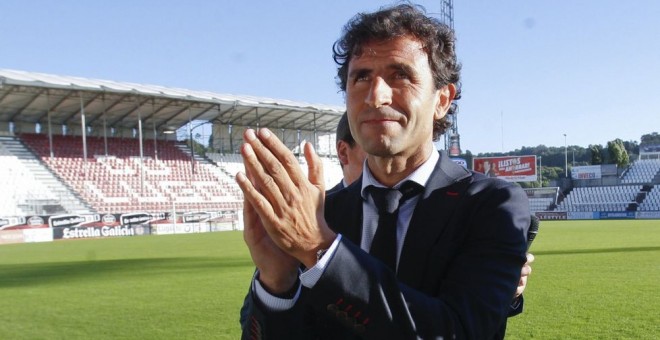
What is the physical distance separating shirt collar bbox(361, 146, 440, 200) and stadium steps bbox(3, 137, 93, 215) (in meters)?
34.9

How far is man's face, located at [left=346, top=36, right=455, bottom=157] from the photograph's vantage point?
1.66 meters

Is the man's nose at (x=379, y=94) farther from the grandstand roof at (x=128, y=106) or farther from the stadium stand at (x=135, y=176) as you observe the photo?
the stadium stand at (x=135, y=176)

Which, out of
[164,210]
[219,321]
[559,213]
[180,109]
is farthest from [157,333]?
[559,213]

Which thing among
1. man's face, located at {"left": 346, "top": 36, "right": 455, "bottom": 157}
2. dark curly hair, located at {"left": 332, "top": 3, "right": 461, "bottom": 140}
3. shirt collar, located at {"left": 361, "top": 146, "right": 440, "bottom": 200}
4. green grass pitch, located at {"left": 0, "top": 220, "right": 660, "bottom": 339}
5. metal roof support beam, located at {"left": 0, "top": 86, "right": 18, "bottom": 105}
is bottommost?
green grass pitch, located at {"left": 0, "top": 220, "right": 660, "bottom": 339}

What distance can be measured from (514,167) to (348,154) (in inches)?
1955

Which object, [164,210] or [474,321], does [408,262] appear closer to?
[474,321]

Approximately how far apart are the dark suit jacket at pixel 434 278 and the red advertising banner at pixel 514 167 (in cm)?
4940

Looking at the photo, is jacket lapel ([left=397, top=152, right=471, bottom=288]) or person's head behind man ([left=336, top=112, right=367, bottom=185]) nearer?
jacket lapel ([left=397, top=152, right=471, bottom=288])

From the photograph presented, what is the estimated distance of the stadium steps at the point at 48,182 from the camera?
113 ft

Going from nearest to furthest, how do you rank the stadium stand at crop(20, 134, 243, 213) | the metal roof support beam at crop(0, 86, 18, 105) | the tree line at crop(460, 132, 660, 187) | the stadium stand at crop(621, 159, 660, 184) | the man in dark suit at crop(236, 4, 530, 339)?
the man in dark suit at crop(236, 4, 530, 339), the metal roof support beam at crop(0, 86, 18, 105), the stadium stand at crop(20, 134, 243, 213), the stadium stand at crop(621, 159, 660, 184), the tree line at crop(460, 132, 660, 187)

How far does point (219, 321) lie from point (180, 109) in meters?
37.2

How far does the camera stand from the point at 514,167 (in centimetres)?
5081

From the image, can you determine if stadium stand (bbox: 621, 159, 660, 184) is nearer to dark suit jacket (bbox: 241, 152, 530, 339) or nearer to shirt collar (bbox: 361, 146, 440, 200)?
shirt collar (bbox: 361, 146, 440, 200)

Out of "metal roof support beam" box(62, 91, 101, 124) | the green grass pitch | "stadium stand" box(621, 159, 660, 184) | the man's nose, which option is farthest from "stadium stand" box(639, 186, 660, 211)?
the man's nose
